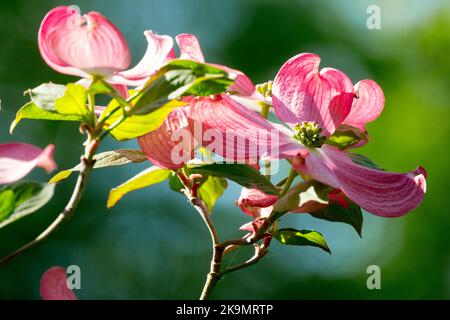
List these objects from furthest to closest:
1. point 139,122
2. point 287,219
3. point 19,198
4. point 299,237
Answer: point 287,219 < point 299,237 < point 139,122 < point 19,198

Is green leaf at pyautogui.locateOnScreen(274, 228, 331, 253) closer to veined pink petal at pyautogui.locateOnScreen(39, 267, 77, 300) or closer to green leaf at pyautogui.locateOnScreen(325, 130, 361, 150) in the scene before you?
green leaf at pyautogui.locateOnScreen(325, 130, 361, 150)

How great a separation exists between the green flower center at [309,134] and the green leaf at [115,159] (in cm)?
15

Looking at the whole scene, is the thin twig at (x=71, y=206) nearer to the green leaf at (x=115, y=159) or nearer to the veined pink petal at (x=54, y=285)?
the veined pink petal at (x=54, y=285)

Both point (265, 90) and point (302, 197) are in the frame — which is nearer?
point (302, 197)

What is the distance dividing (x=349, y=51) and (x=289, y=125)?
12.0 ft

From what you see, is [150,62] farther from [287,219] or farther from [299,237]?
[287,219]

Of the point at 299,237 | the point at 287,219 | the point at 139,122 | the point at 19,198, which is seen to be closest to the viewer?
the point at 19,198

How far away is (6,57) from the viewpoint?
453 centimetres

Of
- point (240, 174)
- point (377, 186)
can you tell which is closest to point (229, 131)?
point (240, 174)

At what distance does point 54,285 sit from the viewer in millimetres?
534

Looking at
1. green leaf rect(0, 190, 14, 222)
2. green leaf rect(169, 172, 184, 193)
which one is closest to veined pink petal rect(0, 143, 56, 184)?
green leaf rect(0, 190, 14, 222)

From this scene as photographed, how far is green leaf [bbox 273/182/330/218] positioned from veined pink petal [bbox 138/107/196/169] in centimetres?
9

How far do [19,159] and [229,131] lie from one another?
0.19 m

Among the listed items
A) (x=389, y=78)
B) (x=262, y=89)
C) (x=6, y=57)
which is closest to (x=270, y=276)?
(x=389, y=78)
